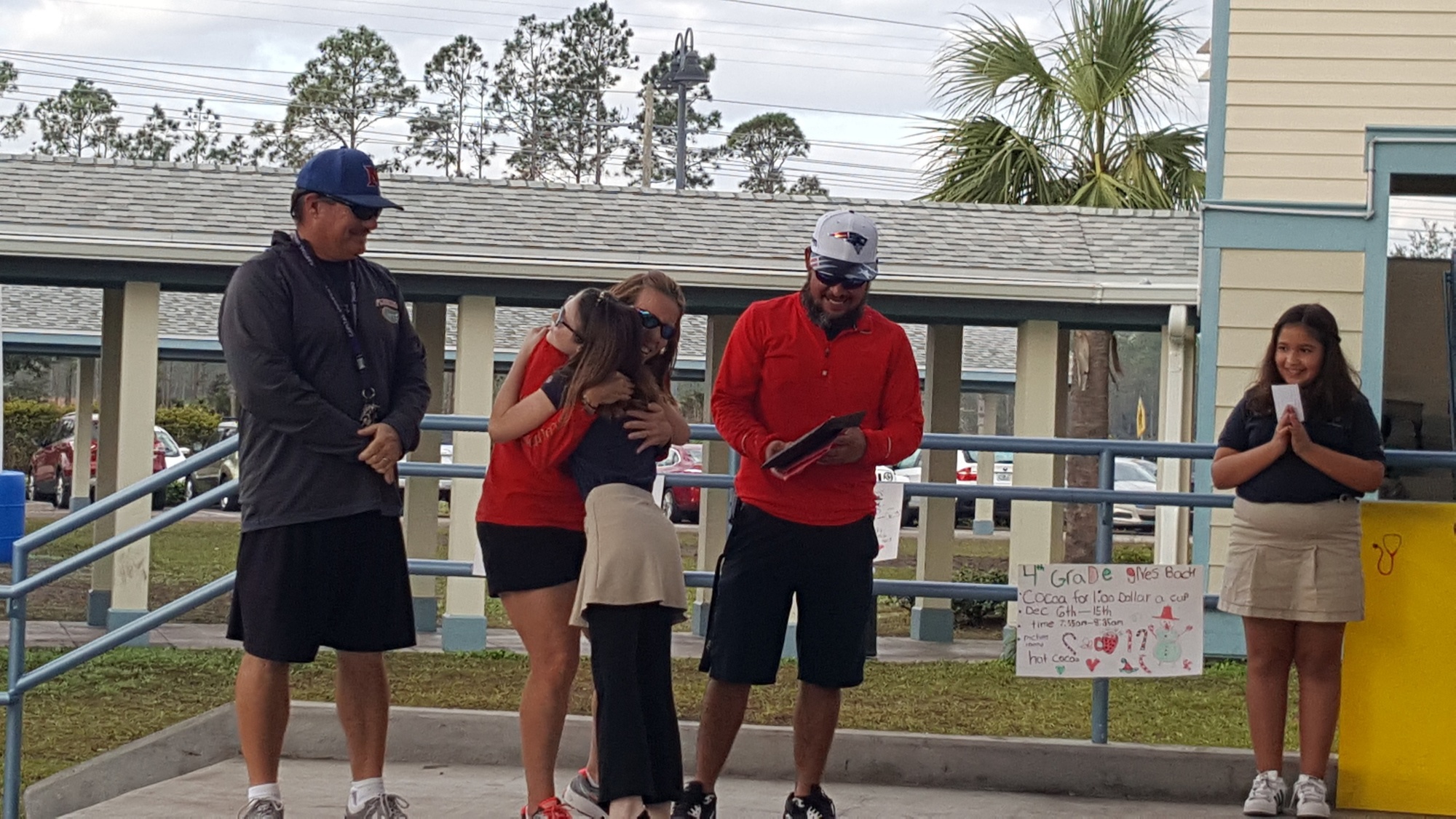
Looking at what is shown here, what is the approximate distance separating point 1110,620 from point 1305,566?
893 millimetres

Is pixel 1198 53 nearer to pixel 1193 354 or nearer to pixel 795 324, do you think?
pixel 1193 354

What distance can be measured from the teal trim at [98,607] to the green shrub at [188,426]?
24.5m

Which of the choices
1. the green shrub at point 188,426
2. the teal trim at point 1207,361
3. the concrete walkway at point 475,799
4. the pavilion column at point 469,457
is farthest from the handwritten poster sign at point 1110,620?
the green shrub at point 188,426

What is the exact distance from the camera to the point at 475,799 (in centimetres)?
543

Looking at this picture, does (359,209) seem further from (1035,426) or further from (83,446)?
(83,446)

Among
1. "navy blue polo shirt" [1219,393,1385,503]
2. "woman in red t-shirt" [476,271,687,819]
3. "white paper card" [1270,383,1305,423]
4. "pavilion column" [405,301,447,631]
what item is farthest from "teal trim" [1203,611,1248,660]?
"woman in red t-shirt" [476,271,687,819]

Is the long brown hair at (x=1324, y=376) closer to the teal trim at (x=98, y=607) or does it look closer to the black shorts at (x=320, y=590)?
the black shorts at (x=320, y=590)

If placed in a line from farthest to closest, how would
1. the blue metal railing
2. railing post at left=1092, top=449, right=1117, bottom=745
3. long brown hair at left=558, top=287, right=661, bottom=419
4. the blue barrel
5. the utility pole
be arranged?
the utility pole < the blue barrel < railing post at left=1092, top=449, right=1117, bottom=745 < the blue metal railing < long brown hair at left=558, top=287, right=661, bottom=419

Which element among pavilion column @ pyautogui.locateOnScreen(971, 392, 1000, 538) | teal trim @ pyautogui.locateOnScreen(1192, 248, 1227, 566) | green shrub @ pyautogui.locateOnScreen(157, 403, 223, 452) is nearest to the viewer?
teal trim @ pyautogui.locateOnScreen(1192, 248, 1227, 566)

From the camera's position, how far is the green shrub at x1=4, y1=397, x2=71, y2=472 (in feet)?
114

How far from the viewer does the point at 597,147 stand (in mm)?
56062

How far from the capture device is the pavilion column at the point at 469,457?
12031mm

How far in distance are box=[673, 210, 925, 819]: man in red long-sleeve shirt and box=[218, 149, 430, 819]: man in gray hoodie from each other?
0.97m

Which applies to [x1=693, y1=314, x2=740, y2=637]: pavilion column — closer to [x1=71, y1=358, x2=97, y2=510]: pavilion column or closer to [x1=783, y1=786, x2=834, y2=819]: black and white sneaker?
[x1=71, y1=358, x2=97, y2=510]: pavilion column
